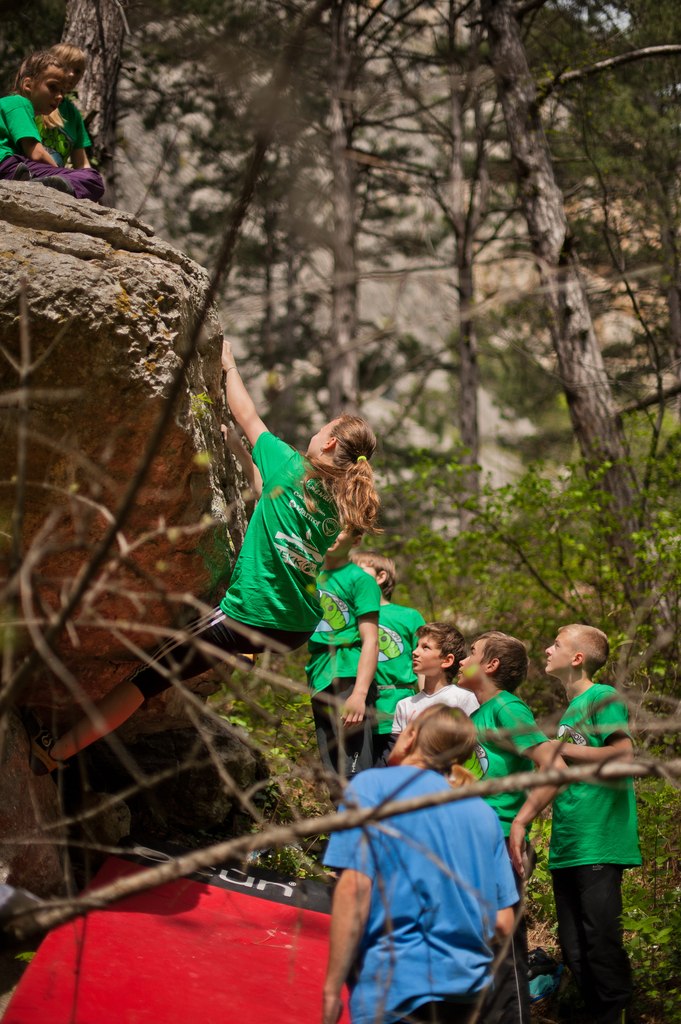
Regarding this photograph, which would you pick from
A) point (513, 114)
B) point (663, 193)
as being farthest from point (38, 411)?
point (663, 193)

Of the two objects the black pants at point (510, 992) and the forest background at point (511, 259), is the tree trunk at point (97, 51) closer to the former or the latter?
the forest background at point (511, 259)

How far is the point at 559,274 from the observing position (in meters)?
7.79

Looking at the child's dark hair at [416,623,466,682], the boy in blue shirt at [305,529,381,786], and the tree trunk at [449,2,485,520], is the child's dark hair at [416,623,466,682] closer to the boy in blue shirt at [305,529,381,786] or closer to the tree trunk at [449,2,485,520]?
the boy in blue shirt at [305,529,381,786]

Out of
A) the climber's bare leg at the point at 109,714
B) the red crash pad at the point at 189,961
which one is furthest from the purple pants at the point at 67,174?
the red crash pad at the point at 189,961

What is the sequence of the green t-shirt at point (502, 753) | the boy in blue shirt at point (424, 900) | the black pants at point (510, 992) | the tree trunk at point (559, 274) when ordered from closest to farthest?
the boy in blue shirt at point (424, 900), the black pants at point (510, 992), the green t-shirt at point (502, 753), the tree trunk at point (559, 274)

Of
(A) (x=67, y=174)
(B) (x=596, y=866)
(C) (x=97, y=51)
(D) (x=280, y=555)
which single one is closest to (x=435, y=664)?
(D) (x=280, y=555)

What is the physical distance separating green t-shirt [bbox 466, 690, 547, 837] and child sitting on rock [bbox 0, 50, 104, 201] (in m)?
3.08

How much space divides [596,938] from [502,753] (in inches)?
30.4

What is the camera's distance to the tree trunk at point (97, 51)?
600 cm

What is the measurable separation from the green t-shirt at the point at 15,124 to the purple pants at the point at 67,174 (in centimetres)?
10

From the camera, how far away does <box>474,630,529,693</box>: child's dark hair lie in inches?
157

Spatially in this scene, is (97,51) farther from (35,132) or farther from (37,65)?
(35,132)

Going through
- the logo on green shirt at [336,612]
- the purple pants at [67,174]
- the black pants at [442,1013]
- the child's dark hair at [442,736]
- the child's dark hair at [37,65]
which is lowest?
the black pants at [442,1013]

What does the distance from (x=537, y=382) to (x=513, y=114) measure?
33.5 ft
